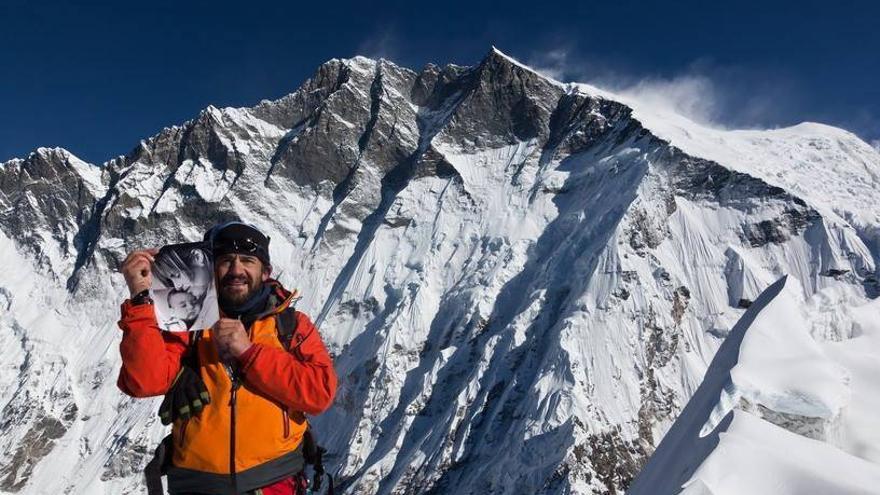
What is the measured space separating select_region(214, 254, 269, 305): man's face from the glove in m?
0.67

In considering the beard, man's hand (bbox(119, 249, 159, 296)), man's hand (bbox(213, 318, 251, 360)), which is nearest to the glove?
man's hand (bbox(213, 318, 251, 360))

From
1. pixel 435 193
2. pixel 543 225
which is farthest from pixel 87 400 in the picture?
pixel 543 225

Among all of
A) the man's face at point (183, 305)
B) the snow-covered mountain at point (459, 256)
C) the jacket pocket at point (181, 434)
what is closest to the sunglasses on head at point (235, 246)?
the man's face at point (183, 305)

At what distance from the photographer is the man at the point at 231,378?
5199 millimetres

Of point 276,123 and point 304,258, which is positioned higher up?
point 276,123

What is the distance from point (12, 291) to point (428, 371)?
110 meters

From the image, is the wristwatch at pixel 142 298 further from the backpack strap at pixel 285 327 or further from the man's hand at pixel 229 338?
the backpack strap at pixel 285 327

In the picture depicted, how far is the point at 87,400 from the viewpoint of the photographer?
497 feet

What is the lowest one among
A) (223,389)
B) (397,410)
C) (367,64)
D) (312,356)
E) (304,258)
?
(223,389)

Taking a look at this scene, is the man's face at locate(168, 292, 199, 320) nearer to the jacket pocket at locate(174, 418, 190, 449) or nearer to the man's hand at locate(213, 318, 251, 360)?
the man's hand at locate(213, 318, 251, 360)

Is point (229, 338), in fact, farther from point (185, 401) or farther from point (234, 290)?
point (185, 401)

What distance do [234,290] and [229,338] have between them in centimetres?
52

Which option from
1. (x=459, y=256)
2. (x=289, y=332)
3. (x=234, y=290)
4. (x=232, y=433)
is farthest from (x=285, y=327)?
(x=459, y=256)

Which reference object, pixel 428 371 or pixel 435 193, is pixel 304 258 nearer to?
pixel 435 193
